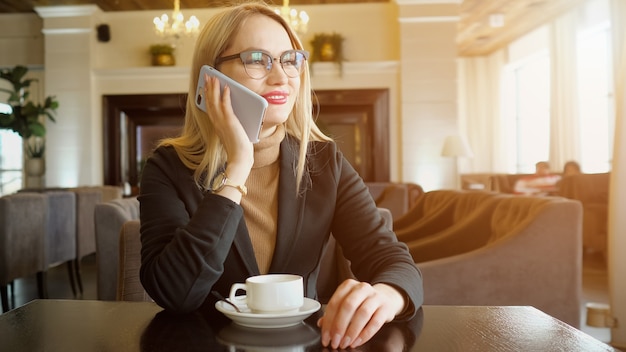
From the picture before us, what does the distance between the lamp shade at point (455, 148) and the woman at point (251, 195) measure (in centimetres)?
576

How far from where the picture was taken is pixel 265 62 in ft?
4.02

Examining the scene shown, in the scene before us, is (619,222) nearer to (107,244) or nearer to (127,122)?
(107,244)

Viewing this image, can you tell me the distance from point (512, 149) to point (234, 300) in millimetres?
11083

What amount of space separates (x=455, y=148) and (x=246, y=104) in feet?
20.5

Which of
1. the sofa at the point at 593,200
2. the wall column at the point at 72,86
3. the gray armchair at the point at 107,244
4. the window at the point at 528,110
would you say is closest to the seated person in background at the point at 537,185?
the sofa at the point at 593,200

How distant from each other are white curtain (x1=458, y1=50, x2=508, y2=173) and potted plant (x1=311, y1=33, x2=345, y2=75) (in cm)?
485

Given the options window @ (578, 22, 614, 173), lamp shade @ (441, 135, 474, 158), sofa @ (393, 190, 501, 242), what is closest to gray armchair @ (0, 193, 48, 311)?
sofa @ (393, 190, 501, 242)

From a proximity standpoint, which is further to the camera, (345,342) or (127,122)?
(127,122)

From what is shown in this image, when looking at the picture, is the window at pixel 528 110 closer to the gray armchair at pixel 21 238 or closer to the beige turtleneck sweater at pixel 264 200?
the gray armchair at pixel 21 238

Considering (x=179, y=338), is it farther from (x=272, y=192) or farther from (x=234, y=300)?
(x=272, y=192)

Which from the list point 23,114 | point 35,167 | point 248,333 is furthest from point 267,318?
point 35,167

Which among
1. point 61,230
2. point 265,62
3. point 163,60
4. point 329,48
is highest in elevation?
point 329,48

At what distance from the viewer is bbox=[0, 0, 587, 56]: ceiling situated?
7605 millimetres

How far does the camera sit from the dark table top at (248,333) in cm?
76
